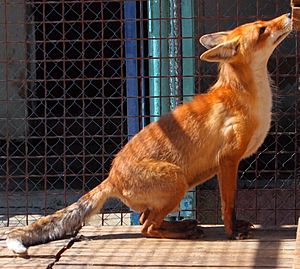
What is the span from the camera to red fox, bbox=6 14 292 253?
19.0 ft

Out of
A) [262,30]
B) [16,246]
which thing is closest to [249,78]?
[262,30]

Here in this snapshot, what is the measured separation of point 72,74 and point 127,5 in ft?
19.5

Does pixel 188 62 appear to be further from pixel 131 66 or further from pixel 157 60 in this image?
pixel 131 66

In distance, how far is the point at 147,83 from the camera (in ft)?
24.7

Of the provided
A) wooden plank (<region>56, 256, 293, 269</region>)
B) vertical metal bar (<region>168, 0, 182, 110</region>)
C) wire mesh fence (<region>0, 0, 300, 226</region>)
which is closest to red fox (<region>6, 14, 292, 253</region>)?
wooden plank (<region>56, 256, 293, 269</region>)

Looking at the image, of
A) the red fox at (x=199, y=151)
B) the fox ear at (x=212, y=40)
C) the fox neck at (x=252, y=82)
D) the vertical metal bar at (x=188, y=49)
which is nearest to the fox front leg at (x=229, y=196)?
the red fox at (x=199, y=151)

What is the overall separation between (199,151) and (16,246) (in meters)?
1.47

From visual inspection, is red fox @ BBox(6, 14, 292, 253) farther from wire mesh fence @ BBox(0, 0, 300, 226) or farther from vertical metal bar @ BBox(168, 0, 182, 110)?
vertical metal bar @ BBox(168, 0, 182, 110)

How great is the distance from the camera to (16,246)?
5531 millimetres

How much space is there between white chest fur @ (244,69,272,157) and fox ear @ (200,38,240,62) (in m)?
0.23

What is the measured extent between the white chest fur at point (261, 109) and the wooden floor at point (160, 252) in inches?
27.1

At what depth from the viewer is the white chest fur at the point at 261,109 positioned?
588cm

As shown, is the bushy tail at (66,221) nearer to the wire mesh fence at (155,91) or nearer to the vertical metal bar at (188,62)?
Result: the wire mesh fence at (155,91)

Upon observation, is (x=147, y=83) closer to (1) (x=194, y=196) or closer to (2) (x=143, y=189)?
(1) (x=194, y=196)
